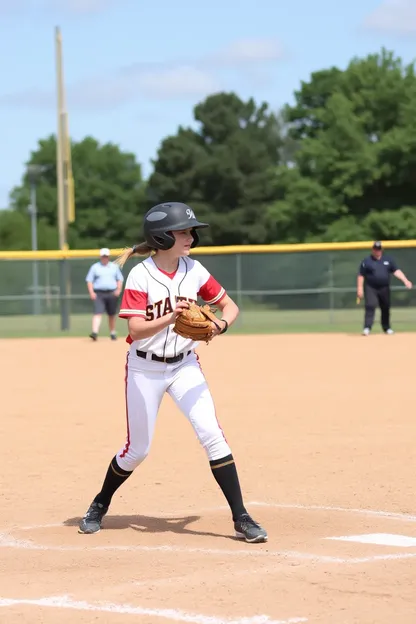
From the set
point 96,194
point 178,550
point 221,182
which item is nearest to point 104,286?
point 178,550

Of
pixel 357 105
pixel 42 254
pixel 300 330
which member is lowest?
pixel 300 330

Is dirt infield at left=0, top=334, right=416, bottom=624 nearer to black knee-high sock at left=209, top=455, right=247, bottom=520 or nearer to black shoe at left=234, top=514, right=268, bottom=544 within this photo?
black shoe at left=234, top=514, right=268, bottom=544

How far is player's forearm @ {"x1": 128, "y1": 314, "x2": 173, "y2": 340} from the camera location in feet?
19.0

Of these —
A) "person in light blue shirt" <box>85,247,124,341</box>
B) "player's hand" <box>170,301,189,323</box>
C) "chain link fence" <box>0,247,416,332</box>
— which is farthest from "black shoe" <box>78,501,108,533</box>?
"chain link fence" <box>0,247,416,332</box>

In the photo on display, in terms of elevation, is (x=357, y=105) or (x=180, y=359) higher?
(x=357, y=105)

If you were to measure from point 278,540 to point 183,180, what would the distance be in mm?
70846

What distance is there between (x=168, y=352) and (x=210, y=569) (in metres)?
1.27

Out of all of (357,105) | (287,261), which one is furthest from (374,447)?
(357,105)

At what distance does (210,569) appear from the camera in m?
5.27

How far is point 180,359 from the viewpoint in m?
6.14

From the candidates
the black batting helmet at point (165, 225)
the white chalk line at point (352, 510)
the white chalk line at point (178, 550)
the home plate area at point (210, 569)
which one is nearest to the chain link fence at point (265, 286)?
the white chalk line at point (352, 510)

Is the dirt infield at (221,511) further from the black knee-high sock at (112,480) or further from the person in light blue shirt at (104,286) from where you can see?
the person in light blue shirt at (104,286)

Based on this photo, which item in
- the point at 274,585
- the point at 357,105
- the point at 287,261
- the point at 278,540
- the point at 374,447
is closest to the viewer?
the point at 274,585

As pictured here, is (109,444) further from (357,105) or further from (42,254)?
(357,105)
